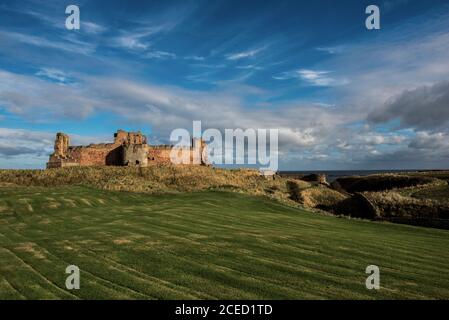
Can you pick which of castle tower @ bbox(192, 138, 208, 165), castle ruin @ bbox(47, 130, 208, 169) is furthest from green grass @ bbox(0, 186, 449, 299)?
castle tower @ bbox(192, 138, 208, 165)

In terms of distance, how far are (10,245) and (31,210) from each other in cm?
979

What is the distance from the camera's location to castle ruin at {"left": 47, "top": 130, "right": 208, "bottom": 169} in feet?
209

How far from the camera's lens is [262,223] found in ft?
75.6

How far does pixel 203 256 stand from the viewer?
1417 cm

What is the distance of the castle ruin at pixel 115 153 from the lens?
63.7m

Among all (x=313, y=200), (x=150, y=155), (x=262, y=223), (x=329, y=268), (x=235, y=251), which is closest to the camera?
(x=329, y=268)

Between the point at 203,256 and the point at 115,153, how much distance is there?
56643 mm

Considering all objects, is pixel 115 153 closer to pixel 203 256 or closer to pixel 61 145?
pixel 61 145

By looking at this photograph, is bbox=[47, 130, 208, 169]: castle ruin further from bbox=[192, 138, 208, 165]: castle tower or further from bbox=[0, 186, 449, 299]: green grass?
bbox=[0, 186, 449, 299]: green grass

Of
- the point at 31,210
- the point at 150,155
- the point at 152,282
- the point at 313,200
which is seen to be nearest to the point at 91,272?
the point at 152,282

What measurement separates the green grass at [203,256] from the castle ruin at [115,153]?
3870cm

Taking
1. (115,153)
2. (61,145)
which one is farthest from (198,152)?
(61,145)

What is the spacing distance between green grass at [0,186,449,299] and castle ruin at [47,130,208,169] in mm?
38705
